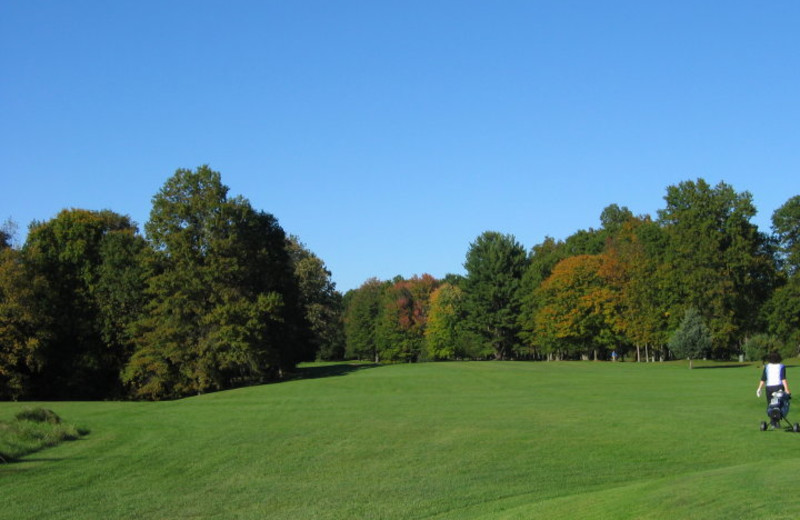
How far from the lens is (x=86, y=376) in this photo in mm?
56750

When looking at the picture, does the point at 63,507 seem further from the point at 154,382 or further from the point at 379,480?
the point at 154,382

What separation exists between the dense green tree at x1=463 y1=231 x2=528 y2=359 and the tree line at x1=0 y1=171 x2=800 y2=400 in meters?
0.20

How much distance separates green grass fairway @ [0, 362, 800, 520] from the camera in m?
11.5

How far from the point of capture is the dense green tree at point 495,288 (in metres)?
93.4

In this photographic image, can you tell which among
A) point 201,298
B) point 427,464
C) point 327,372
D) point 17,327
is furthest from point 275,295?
point 427,464

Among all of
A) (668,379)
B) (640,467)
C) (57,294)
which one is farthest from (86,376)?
(640,467)

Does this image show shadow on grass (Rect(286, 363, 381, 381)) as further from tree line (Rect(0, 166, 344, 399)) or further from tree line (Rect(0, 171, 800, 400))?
tree line (Rect(0, 166, 344, 399))

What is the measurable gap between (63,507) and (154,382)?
41.8m

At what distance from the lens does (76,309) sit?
57219mm

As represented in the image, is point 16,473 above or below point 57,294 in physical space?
below

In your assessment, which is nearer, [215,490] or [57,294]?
[215,490]

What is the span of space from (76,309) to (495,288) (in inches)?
2049

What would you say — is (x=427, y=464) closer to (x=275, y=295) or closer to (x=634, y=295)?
(x=275, y=295)

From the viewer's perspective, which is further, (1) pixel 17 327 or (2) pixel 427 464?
(1) pixel 17 327
